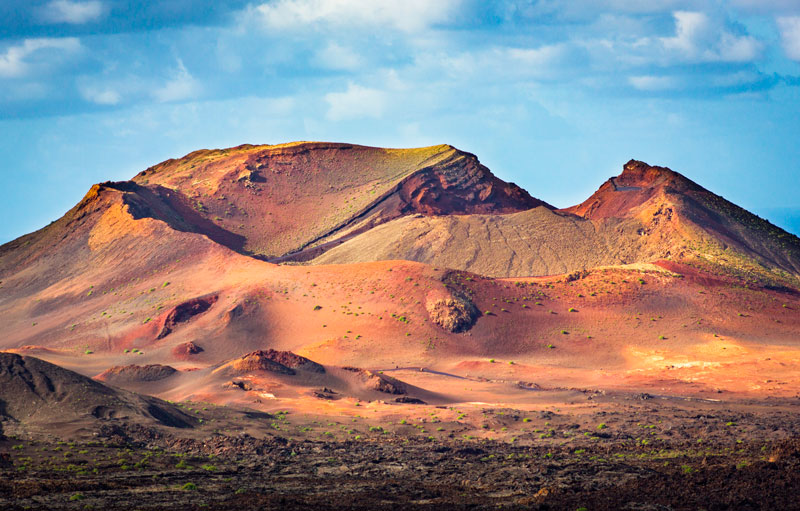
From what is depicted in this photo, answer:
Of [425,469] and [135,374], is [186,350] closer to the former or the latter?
[135,374]

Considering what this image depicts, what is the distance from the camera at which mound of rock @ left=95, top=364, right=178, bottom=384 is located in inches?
2010

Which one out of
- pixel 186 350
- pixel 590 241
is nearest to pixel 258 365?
pixel 186 350

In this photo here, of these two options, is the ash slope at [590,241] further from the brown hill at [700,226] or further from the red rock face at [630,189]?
the red rock face at [630,189]

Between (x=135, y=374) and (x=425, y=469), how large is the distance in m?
26.6

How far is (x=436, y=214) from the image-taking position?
361 ft

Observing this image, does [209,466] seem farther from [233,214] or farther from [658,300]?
[233,214]

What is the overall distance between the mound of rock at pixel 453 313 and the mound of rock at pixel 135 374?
2272 centimetres

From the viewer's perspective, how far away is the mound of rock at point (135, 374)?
51.0 meters

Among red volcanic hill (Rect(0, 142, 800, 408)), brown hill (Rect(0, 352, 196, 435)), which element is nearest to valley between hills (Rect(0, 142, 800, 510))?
brown hill (Rect(0, 352, 196, 435))

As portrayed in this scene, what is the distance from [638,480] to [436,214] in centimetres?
8378

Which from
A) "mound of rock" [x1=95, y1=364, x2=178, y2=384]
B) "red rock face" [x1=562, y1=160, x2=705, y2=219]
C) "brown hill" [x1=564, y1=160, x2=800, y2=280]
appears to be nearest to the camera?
"mound of rock" [x1=95, y1=364, x2=178, y2=384]

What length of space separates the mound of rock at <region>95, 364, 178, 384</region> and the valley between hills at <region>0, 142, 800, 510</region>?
173 mm

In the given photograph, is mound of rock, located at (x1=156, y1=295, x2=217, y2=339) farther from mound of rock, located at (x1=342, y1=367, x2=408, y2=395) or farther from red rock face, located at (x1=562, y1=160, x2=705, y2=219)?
red rock face, located at (x1=562, y1=160, x2=705, y2=219)

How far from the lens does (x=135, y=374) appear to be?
2040 inches
